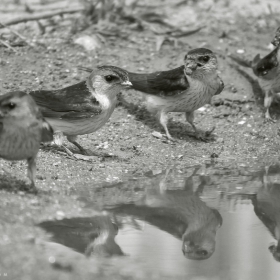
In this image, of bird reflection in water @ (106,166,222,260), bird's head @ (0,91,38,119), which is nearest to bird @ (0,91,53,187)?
bird's head @ (0,91,38,119)

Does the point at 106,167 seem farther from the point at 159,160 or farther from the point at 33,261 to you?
the point at 33,261

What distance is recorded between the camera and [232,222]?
636cm

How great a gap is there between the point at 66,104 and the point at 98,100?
0.34m

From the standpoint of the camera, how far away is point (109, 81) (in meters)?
8.44

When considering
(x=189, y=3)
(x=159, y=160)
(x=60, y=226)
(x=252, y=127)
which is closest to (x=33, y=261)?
(x=60, y=226)

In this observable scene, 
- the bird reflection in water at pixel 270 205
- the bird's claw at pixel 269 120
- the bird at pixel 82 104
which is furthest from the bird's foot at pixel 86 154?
the bird's claw at pixel 269 120

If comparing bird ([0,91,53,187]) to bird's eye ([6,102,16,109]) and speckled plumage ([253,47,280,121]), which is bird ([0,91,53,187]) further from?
speckled plumage ([253,47,280,121])

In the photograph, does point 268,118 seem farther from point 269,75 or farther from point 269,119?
point 269,75

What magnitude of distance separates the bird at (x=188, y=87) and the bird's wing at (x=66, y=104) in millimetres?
1152

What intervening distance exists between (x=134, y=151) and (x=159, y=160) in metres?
0.32

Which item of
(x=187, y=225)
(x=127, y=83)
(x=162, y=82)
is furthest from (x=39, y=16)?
(x=187, y=225)

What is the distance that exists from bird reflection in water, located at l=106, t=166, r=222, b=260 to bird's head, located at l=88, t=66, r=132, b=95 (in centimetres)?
146

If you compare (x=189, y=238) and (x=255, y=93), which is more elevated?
(x=255, y=93)

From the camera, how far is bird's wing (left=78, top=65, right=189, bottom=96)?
909 cm
